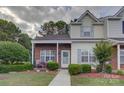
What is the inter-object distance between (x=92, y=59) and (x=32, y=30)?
1246 inches

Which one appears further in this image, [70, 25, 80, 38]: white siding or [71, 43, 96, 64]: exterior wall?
[70, 25, 80, 38]: white siding

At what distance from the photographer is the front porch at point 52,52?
29312 mm

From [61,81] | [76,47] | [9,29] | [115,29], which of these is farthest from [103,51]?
[9,29]

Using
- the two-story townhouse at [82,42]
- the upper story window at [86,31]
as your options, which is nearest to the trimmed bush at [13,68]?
the two-story townhouse at [82,42]

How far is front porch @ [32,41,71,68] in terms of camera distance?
2931 centimetres

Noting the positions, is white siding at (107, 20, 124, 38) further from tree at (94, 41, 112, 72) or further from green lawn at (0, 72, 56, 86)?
green lawn at (0, 72, 56, 86)

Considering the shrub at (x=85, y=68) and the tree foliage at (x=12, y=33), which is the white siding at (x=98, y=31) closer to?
the shrub at (x=85, y=68)

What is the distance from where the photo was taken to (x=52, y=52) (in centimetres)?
2942

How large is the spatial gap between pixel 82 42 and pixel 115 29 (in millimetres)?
3831

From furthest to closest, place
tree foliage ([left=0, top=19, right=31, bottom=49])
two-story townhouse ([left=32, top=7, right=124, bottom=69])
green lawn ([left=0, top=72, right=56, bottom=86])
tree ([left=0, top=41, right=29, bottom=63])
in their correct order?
tree foliage ([left=0, top=19, right=31, bottom=49])
two-story townhouse ([left=32, top=7, right=124, bottom=69])
tree ([left=0, top=41, right=29, bottom=63])
green lawn ([left=0, top=72, right=56, bottom=86])

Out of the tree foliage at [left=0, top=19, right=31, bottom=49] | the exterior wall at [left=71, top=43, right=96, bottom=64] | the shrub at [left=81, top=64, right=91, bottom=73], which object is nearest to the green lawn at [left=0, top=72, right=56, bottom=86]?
the shrub at [left=81, top=64, right=91, bottom=73]

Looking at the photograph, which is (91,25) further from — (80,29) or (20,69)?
(20,69)

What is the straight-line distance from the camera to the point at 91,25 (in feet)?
96.4
